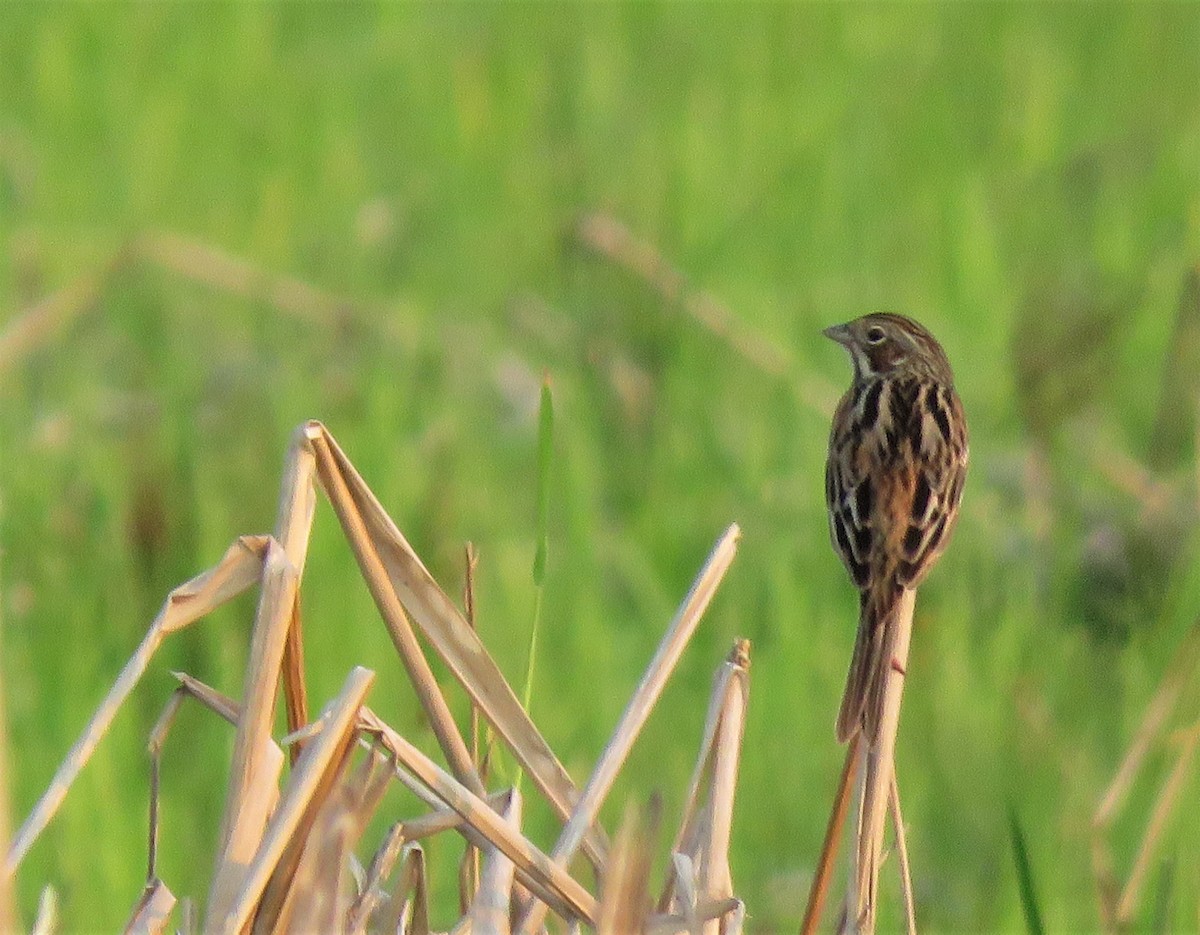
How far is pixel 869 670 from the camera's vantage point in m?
3.20

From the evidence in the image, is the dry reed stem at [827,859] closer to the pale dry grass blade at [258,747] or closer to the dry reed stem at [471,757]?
the dry reed stem at [471,757]

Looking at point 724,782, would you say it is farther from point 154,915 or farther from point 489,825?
point 154,915

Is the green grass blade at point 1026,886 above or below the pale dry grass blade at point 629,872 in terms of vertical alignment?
above

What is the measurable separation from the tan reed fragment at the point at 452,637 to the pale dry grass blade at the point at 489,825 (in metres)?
0.15

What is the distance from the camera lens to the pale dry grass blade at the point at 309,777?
8.75 feet

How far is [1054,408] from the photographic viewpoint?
211 inches

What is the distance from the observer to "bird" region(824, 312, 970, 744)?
3.31 meters

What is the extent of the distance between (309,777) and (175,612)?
0.29 m

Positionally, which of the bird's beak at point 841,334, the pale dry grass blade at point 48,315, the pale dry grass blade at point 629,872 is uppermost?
the pale dry grass blade at point 48,315

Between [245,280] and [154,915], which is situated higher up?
[245,280]

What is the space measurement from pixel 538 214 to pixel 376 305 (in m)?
1.43

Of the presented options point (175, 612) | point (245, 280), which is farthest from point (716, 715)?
point (245, 280)

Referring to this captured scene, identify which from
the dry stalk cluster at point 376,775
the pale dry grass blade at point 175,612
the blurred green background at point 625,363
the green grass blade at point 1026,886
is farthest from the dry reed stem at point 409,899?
the blurred green background at point 625,363

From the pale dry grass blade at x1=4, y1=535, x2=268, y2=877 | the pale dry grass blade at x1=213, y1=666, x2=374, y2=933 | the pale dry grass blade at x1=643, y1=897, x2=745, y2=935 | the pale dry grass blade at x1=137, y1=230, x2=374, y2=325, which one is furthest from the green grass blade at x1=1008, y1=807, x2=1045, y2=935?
the pale dry grass blade at x1=137, y1=230, x2=374, y2=325
